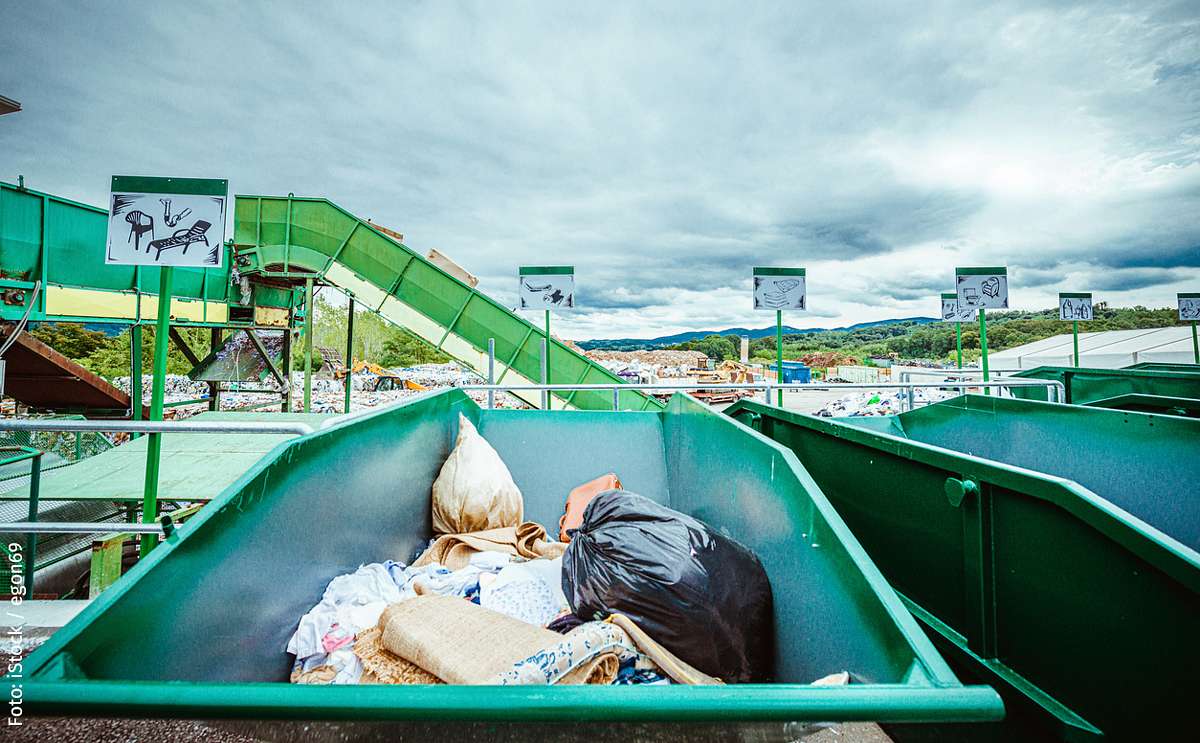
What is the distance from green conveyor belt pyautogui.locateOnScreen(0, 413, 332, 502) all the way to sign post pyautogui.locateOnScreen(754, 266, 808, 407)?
14.1 feet

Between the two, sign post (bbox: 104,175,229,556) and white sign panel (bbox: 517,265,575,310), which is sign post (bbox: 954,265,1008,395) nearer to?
white sign panel (bbox: 517,265,575,310)

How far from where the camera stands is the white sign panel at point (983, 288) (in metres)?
6.46

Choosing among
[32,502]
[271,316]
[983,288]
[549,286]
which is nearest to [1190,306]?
[983,288]

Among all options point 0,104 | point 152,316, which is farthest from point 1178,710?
point 152,316

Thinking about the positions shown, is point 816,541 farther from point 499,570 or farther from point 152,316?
point 152,316

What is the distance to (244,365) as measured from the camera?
933 centimetres

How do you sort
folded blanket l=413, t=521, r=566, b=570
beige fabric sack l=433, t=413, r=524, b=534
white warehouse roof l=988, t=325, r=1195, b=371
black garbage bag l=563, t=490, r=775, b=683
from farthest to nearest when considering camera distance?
white warehouse roof l=988, t=325, r=1195, b=371 < beige fabric sack l=433, t=413, r=524, b=534 < folded blanket l=413, t=521, r=566, b=570 < black garbage bag l=563, t=490, r=775, b=683

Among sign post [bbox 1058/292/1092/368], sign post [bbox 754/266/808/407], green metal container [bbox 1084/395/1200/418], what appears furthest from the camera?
sign post [bbox 1058/292/1092/368]

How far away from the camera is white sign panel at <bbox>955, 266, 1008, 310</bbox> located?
6461 millimetres

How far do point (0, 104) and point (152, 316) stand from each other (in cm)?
563

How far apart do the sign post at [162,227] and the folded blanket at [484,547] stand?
151 cm

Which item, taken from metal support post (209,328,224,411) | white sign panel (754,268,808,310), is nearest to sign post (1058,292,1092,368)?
white sign panel (754,268,808,310)

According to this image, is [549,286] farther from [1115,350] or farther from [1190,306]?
[1115,350]

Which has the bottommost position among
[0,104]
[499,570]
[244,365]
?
[499,570]
